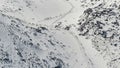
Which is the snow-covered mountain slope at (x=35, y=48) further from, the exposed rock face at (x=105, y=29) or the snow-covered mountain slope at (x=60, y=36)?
the exposed rock face at (x=105, y=29)

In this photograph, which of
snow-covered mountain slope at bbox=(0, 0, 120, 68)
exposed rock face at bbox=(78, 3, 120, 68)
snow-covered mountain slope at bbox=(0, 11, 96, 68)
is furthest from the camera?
exposed rock face at bbox=(78, 3, 120, 68)

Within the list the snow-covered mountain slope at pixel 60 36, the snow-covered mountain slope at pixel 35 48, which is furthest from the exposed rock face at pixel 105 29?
the snow-covered mountain slope at pixel 35 48

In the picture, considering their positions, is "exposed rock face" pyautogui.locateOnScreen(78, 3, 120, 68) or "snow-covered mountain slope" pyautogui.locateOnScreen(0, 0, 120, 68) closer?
"snow-covered mountain slope" pyautogui.locateOnScreen(0, 0, 120, 68)

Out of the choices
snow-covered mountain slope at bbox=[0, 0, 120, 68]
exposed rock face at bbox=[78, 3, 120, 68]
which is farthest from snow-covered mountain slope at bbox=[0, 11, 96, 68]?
exposed rock face at bbox=[78, 3, 120, 68]

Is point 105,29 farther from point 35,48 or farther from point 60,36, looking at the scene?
point 35,48

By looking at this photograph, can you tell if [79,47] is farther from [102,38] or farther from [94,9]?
[94,9]

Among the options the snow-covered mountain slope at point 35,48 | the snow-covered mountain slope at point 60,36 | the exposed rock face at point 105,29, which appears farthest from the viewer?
the exposed rock face at point 105,29

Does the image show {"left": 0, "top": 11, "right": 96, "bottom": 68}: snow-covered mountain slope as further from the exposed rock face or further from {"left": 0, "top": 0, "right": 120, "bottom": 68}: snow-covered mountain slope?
the exposed rock face

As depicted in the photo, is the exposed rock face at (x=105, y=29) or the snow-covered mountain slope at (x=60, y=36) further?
the exposed rock face at (x=105, y=29)

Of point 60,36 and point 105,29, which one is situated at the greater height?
point 60,36

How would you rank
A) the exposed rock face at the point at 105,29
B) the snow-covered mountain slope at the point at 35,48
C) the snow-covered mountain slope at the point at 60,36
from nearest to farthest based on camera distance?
the snow-covered mountain slope at the point at 35,48, the snow-covered mountain slope at the point at 60,36, the exposed rock face at the point at 105,29

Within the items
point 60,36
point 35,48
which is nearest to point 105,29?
point 60,36
